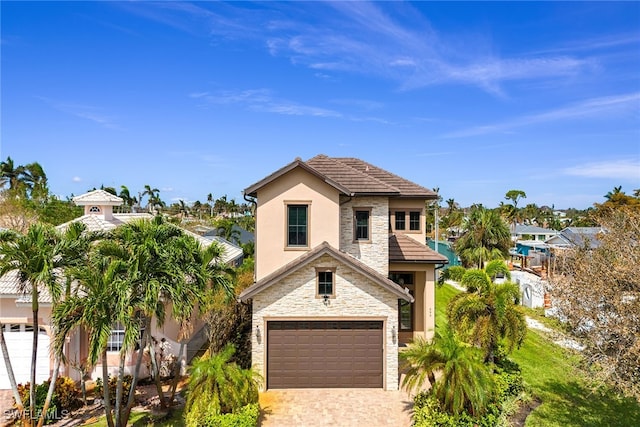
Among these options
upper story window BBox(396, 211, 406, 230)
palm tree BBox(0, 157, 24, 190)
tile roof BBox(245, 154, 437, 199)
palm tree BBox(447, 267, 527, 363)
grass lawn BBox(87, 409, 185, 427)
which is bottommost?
grass lawn BBox(87, 409, 185, 427)

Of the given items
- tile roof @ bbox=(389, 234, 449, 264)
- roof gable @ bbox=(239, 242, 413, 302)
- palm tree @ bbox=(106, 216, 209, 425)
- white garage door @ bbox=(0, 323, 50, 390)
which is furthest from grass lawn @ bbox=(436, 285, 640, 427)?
white garage door @ bbox=(0, 323, 50, 390)

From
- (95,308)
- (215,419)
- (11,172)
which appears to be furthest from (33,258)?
(11,172)

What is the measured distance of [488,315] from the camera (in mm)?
13984

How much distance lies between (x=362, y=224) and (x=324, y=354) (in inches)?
236

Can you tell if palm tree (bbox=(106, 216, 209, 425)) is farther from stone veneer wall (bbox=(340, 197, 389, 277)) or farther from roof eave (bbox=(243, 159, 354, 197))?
stone veneer wall (bbox=(340, 197, 389, 277))

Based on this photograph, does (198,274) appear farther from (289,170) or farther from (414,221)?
(414,221)

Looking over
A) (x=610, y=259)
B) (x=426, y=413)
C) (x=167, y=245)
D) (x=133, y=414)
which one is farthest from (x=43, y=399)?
(x=610, y=259)

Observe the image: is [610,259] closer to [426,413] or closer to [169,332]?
[426,413]

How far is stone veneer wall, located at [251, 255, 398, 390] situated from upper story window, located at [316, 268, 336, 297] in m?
0.16

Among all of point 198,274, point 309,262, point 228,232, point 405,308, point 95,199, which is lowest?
point 405,308

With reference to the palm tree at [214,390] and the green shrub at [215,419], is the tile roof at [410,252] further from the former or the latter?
the green shrub at [215,419]

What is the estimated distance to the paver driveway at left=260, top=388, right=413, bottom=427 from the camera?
494 inches

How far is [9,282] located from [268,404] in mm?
10902

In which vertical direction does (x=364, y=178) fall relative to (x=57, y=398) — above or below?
above
